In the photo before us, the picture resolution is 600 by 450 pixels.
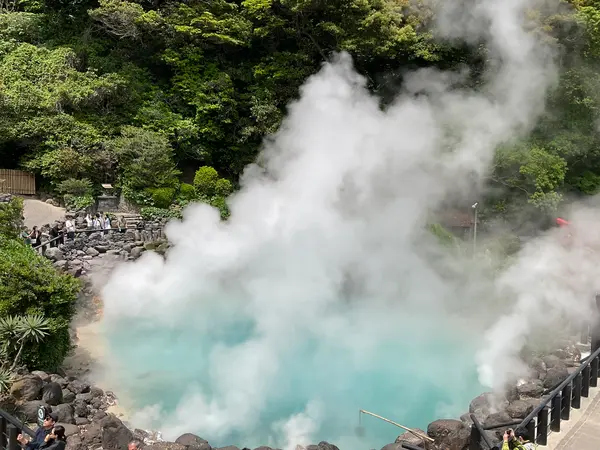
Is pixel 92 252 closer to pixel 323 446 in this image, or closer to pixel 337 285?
pixel 337 285

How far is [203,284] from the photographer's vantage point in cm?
1501

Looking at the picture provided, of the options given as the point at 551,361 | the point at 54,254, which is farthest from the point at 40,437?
the point at 54,254

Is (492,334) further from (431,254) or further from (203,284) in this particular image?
(203,284)

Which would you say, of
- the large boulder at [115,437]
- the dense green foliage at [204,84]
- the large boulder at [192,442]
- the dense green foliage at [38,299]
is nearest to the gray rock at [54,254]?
the dense green foliage at [204,84]

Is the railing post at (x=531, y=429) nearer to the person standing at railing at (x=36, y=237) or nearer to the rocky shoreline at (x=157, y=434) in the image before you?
the rocky shoreline at (x=157, y=434)

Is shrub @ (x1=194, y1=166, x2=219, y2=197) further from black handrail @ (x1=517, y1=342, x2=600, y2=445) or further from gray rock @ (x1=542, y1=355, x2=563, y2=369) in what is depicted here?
black handrail @ (x1=517, y1=342, x2=600, y2=445)

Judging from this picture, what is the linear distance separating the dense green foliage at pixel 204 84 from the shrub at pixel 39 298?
11.9 m

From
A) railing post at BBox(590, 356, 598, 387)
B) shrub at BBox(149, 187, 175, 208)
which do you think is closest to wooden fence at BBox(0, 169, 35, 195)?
shrub at BBox(149, 187, 175, 208)

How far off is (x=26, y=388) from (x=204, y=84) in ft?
59.0

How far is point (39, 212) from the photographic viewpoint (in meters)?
21.4

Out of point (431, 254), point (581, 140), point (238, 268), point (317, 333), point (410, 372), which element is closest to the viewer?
point (410, 372)

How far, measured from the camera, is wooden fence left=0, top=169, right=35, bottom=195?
2252 centimetres

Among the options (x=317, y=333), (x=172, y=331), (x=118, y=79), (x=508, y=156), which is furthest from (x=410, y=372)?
(x=118, y=79)

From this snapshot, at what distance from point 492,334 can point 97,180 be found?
56.6ft
